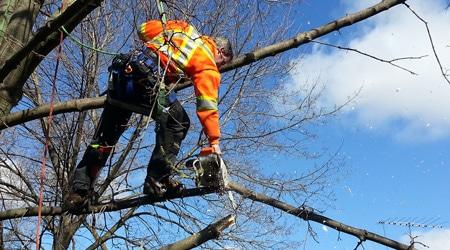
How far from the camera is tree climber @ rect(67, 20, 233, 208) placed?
3.49m

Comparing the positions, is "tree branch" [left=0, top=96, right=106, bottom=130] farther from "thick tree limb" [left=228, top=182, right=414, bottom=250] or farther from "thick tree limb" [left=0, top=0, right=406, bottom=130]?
"thick tree limb" [left=228, top=182, right=414, bottom=250]

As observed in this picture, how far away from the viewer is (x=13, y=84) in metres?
3.97

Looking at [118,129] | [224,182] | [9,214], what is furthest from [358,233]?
[9,214]

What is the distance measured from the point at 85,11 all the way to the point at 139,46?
673 millimetres

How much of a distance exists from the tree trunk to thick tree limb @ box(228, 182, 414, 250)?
177 centimetres

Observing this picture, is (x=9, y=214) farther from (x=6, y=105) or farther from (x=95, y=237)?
(x=95, y=237)

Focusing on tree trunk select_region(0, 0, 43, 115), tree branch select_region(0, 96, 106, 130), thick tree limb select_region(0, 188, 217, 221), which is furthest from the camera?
tree trunk select_region(0, 0, 43, 115)

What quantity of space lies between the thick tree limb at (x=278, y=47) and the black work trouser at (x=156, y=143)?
0.18m

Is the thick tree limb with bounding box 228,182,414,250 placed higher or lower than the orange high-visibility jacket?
lower

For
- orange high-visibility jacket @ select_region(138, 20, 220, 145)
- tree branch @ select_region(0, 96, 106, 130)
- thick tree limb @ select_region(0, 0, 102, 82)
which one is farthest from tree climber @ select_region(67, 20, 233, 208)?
thick tree limb @ select_region(0, 0, 102, 82)

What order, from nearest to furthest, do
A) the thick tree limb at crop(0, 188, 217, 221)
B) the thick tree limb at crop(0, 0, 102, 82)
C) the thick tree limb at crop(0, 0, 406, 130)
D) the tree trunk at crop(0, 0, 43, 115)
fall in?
1. the thick tree limb at crop(0, 0, 102, 82)
2. the thick tree limb at crop(0, 0, 406, 130)
3. the thick tree limb at crop(0, 188, 217, 221)
4. the tree trunk at crop(0, 0, 43, 115)

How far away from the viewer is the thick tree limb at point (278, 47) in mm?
3436

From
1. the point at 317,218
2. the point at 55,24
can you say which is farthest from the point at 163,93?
the point at 317,218

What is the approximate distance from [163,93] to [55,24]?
75 centimetres
